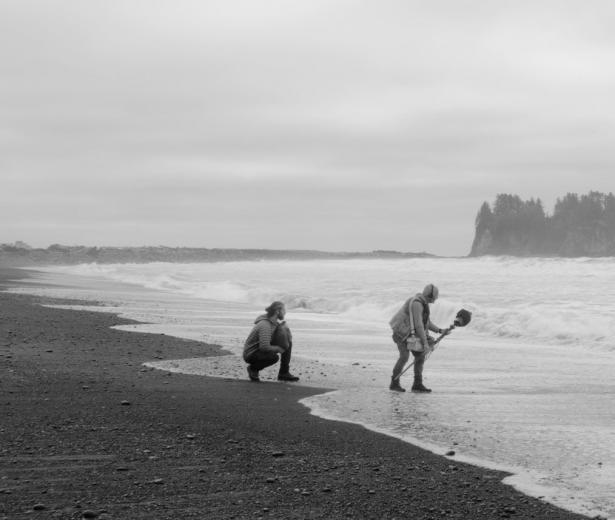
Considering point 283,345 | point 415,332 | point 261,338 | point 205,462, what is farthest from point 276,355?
point 205,462

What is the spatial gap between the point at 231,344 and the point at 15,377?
6201mm

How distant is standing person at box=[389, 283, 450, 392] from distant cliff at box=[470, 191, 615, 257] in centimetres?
8312

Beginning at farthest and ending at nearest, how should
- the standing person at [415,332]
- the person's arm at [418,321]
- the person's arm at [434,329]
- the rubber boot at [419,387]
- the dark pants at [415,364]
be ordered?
the person's arm at [434,329] → the person's arm at [418,321] → the standing person at [415,332] → the dark pants at [415,364] → the rubber boot at [419,387]

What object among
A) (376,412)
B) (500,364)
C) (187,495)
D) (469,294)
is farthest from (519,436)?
(469,294)

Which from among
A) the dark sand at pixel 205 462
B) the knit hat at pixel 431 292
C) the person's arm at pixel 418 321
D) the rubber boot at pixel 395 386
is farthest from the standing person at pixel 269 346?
the knit hat at pixel 431 292

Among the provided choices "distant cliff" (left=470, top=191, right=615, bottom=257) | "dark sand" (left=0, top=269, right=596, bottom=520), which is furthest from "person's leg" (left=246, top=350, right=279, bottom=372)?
"distant cliff" (left=470, top=191, right=615, bottom=257)

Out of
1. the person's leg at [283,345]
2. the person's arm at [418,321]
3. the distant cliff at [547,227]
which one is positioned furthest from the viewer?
the distant cliff at [547,227]

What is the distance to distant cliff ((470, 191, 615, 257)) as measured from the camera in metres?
94.1

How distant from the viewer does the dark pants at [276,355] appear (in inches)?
460

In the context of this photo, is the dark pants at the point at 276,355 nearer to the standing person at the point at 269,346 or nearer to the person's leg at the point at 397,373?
the standing person at the point at 269,346

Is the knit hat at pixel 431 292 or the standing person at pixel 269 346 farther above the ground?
the knit hat at pixel 431 292

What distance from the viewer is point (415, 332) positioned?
11.2m

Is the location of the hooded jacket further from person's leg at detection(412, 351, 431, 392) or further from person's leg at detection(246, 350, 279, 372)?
person's leg at detection(412, 351, 431, 392)

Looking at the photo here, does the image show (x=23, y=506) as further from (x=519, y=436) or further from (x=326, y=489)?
(x=519, y=436)
